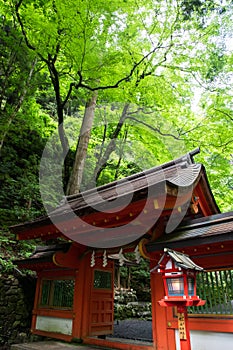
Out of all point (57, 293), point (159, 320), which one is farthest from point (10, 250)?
point (159, 320)

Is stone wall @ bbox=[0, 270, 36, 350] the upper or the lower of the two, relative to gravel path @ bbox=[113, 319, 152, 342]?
upper

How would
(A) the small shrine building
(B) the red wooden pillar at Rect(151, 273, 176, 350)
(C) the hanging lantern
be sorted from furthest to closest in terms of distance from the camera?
(B) the red wooden pillar at Rect(151, 273, 176, 350) < (A) the small shrine building < (C) the hanging lantern

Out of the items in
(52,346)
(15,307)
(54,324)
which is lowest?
(52,346)

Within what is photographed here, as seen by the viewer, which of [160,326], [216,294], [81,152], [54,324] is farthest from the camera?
[81,152]

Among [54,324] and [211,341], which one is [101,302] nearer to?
[54,324]

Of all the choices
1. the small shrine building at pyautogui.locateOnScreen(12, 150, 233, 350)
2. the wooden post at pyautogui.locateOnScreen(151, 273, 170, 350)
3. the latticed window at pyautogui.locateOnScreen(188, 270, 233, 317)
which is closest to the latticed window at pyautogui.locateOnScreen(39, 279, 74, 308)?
the small shrine building at pyautogui.locateOnScreen(12, 150, 233, 350)

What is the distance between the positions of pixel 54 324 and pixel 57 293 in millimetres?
652

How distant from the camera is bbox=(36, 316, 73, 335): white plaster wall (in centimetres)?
544

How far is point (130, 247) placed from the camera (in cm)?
474

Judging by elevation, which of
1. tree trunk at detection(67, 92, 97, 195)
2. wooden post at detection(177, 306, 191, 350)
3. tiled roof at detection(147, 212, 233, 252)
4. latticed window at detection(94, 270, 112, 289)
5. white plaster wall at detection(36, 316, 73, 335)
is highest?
tree trunk at detection(67, 92, 97, 195)

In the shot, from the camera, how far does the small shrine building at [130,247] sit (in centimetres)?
362

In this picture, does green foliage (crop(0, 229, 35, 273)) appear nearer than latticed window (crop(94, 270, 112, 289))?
No

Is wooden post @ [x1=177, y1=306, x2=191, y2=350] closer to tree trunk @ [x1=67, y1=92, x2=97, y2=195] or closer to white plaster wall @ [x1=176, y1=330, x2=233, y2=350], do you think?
white plaster wall @ [x1=176, y1=330, x2=233, y2=350]

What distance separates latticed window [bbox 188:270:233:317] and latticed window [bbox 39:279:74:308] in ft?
9.85
